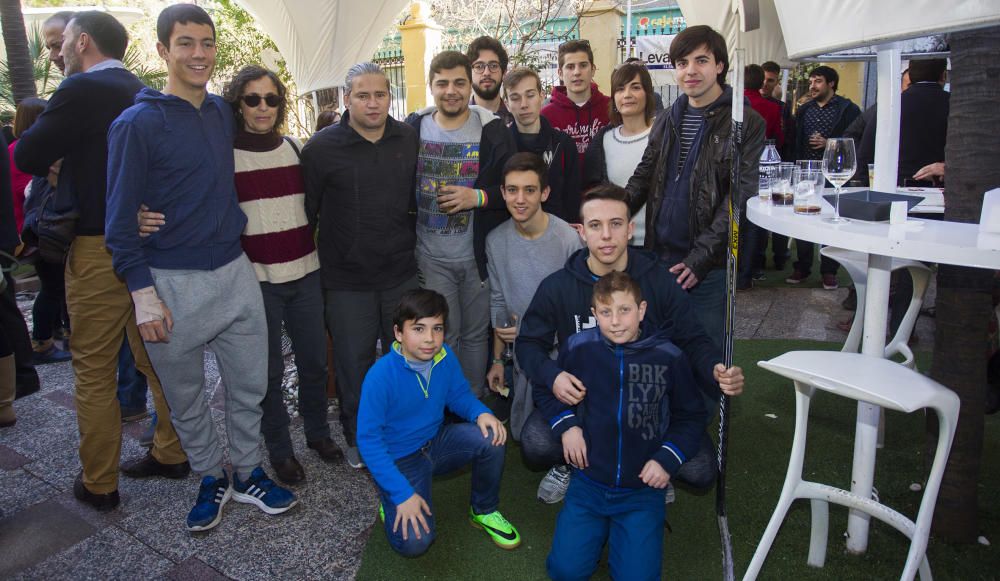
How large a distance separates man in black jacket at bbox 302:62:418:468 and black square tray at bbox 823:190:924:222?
79.5 inches

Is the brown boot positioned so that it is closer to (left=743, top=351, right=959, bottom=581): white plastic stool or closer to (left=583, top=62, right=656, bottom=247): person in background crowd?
(left=583, top=62, right=656, bottom=247): person in background crowd

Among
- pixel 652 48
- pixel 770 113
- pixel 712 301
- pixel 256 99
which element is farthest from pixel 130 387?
pixel 652 48

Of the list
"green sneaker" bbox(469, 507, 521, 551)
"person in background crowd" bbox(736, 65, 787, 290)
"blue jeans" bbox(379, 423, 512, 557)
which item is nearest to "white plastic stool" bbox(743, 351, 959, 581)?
"green sneaker" bbox(469, 507, 521, 551)

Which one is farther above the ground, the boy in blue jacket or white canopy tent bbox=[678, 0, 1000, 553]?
white canopy tent bbox=[678, 0, 1000, 553]

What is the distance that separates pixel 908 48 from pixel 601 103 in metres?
2.20

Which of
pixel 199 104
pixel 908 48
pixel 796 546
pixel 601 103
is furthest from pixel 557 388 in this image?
pixel 601 103

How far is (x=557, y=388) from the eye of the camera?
8.90 ft

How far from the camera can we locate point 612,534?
2.64m

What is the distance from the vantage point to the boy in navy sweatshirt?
8.43 feet

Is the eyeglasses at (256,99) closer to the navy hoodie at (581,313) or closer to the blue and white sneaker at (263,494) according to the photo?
the navy hoodie at (581,313)

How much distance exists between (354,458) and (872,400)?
8.45 ft

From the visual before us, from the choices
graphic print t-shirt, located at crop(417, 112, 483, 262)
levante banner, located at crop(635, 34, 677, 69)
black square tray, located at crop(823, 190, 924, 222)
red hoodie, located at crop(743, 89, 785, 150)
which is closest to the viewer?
black square tray, located at crop(823, 190, 924, 222)

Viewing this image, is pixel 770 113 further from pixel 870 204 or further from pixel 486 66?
pixel 870 204

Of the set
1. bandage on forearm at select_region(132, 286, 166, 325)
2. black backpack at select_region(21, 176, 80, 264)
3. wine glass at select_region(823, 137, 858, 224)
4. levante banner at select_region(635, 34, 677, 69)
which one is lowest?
bandage on forearm at select_region(132, 286, 166, 325)
